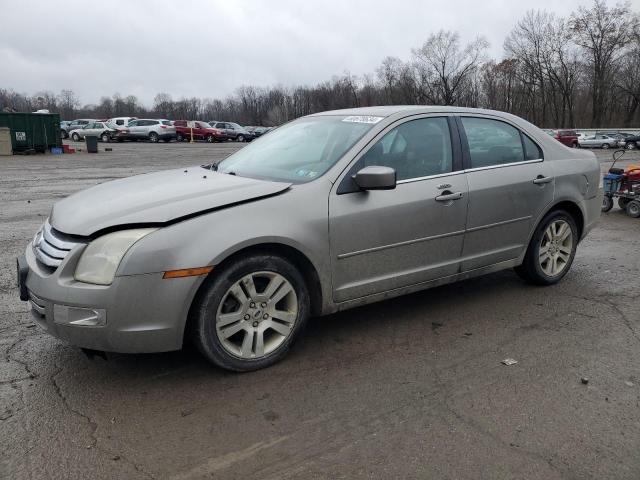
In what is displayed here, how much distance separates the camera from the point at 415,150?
4.17 meters

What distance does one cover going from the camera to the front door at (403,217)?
3686mm

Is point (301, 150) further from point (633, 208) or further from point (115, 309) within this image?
point (633, 208)

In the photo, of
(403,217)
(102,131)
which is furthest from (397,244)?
(102,131)

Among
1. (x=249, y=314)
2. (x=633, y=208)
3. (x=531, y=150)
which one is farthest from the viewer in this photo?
(x=633, y=208)

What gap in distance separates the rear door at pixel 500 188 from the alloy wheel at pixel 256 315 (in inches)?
65.0

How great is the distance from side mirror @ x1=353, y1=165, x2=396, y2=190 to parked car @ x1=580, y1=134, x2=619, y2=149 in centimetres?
4490

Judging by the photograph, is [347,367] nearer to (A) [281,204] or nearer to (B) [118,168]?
(A) [281,204]

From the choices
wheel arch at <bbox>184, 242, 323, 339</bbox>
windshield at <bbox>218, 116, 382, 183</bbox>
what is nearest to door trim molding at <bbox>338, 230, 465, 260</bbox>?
wheel arch at <bbox>184, 242, 323, 339</bbox>

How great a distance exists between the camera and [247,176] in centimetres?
402

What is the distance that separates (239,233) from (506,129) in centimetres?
280

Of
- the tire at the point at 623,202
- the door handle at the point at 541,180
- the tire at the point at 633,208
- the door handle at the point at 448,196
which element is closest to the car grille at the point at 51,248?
the door handle at the point at 448,196

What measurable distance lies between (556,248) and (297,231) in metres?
2.92

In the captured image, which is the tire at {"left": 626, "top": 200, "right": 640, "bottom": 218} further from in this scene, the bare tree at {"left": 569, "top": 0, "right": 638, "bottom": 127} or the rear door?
the bare tree at {"left": 569, "top": 0, "right": 638, "bottom": 127}

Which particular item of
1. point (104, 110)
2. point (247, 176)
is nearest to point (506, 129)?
point (247, 176)
